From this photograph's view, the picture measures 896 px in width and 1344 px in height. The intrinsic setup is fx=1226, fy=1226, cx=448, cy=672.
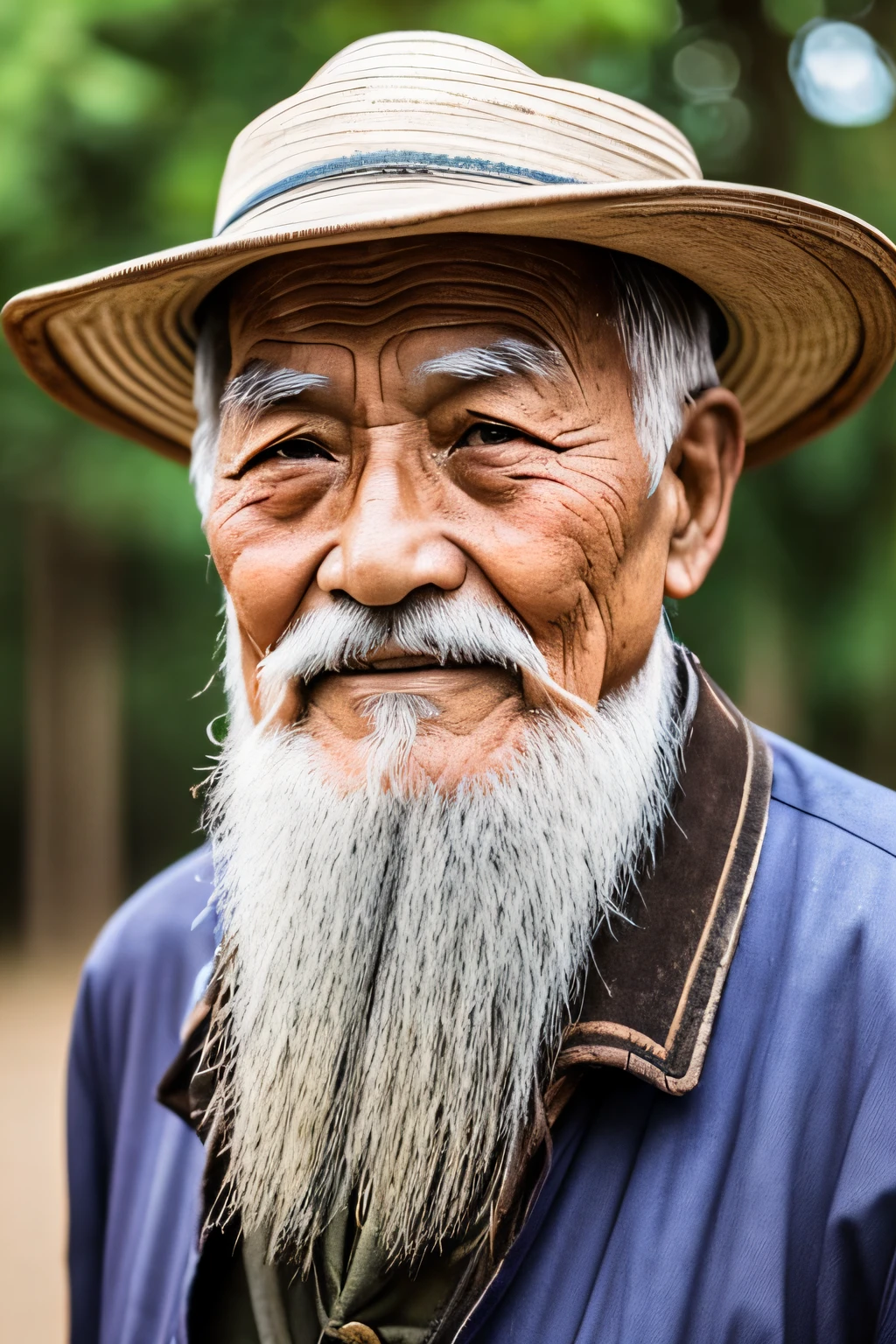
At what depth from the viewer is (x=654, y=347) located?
6.29ft

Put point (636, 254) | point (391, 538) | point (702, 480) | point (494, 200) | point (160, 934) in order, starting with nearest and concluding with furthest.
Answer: point (494, 200) < point (391, 538) < point (636, 254) < point (702, 480) < point (160, 934)

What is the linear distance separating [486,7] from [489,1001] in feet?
9.33

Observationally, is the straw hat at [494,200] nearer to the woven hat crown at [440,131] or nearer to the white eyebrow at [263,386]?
the woven hat crown at [440,131]

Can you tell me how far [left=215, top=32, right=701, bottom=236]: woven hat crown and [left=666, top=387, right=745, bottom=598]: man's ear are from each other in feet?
1.25

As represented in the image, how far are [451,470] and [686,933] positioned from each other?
75 cm

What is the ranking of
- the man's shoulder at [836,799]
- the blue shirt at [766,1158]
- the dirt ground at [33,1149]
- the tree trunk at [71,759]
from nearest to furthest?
the blue shirt at [766,1158] → the man's shoulder at [836,799] → the dirt ground at [33,1149] → the tree trunk at [71,759]

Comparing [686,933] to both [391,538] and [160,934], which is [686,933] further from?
[160,934]

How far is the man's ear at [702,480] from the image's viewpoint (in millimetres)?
2027

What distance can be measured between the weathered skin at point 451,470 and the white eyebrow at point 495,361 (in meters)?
0.01

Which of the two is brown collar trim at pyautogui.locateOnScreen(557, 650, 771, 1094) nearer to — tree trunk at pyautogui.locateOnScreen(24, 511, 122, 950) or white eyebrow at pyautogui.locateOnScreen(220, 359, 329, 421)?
white eyebrow at pyautogui.locateOnScreen(220, 359, 329, 421)

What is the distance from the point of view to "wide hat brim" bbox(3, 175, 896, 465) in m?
1.64

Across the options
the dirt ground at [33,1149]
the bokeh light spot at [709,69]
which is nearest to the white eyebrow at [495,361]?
the bokeh light spot at [709,69]

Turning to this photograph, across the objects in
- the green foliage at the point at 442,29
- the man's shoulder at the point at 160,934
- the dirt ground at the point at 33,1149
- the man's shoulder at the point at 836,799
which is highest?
the green foliage at the point at 442,29

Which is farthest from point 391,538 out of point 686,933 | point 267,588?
point 686,933
